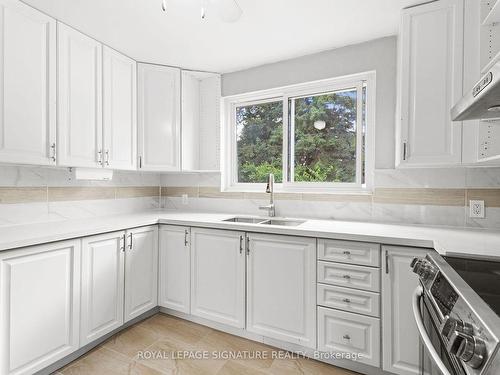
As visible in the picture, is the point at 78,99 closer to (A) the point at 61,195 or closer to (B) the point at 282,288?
(A) the point at 61,195

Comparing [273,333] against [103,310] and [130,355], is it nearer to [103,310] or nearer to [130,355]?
[130,355]

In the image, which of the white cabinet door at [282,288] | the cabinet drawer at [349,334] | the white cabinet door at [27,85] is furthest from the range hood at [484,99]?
the white cabinet door at [27,85]

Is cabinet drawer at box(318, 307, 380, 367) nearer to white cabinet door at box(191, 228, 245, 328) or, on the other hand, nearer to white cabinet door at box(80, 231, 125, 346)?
white cabinet door at box(191, 228, 245, 328)

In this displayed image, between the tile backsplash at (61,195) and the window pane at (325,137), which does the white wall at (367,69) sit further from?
the tile backsplash at (61,195)

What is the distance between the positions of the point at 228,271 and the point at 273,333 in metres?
0.52

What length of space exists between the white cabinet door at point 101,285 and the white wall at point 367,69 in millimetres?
1937

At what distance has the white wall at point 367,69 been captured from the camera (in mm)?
2080

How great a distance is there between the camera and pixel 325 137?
8.03 feet

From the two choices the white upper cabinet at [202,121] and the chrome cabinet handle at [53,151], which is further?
the white upper cabinet at [202,121]

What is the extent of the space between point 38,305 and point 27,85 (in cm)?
131

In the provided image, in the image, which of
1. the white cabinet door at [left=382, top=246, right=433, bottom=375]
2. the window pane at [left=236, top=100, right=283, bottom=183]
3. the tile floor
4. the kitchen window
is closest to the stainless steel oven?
the white cabinet door at [left=382, top=246, right=433, bottom=375]

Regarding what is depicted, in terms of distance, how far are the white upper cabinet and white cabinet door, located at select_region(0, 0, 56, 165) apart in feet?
3.75

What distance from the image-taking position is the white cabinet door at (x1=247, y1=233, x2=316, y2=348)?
1767mm

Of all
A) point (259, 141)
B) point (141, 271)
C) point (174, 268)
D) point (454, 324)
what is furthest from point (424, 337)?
point (259, 141)
